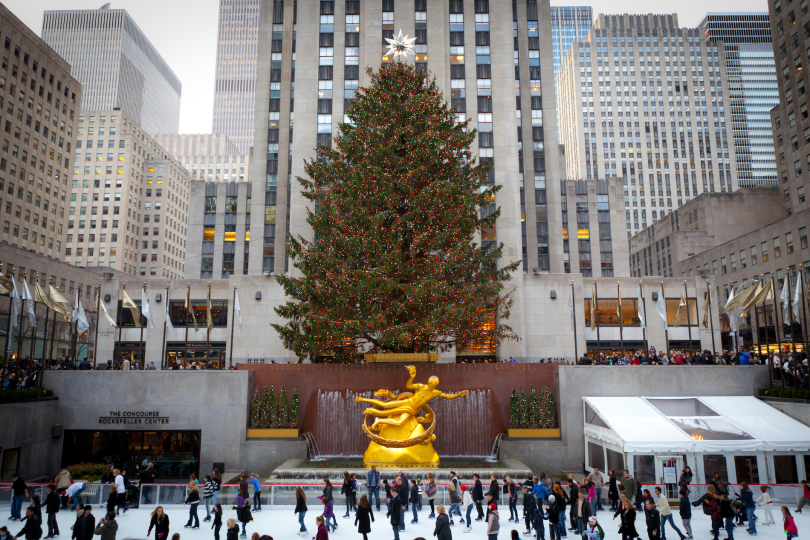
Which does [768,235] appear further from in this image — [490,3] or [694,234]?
[490,3]

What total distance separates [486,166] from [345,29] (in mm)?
24873

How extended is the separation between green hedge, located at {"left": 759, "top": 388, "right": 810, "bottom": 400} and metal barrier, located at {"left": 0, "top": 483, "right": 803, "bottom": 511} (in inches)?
259

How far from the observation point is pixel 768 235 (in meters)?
60.0

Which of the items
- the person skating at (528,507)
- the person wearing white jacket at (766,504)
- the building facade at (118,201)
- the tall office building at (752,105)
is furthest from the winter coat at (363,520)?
the tall office building at (752,105)

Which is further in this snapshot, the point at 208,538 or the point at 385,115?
the point at 385,115

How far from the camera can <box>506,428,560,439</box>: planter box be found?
81.1 feet

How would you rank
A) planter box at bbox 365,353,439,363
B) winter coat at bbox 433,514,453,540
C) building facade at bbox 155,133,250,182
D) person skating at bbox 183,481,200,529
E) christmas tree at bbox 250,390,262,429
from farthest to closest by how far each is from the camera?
building facade at bbox 155,133,250,182, planter box at bbox 365,353,439,363, christmas tree at bbox 250,390,262,429, person skating at bbox 183,481,200,529, winter coat at bbox 433,514,453,540

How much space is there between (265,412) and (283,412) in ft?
2.59

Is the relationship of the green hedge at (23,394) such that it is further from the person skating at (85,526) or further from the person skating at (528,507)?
the person skating at (528,507)

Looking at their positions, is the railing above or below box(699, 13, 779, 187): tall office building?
below

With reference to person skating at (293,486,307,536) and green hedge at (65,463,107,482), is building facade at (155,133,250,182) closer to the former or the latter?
green hedge at (65,463,107,482)

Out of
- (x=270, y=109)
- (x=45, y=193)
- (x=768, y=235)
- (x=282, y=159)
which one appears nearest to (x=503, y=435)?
(x=282, y=159)

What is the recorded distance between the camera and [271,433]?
2492 centimetres

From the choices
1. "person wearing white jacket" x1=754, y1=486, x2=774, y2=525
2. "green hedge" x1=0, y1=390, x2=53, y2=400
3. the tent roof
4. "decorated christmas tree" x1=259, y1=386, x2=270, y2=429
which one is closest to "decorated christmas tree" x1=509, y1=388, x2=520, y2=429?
the tent roof
